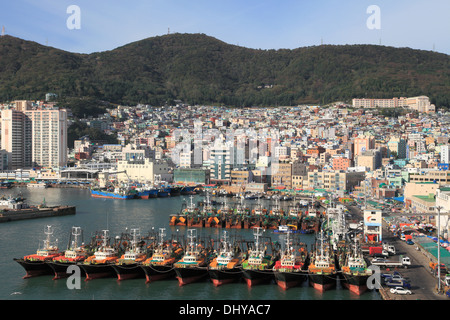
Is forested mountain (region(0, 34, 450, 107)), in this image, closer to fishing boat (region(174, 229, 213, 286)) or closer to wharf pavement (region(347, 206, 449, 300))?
wharf pavement (region(347, 206, 449, 300))

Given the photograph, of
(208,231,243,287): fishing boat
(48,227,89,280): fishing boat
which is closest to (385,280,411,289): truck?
(208,231,243,287): fishing boat

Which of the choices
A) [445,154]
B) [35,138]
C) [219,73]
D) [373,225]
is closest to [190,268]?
[373,225]

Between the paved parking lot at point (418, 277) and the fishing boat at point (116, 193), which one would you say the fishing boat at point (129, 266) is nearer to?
the paved parking lot at point (418, 277)

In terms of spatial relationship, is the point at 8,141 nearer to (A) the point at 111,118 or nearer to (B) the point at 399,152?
(A) the point at 111,118

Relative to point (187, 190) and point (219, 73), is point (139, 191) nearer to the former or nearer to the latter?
point (187, 190)

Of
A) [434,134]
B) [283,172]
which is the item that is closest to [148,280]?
[283,172]

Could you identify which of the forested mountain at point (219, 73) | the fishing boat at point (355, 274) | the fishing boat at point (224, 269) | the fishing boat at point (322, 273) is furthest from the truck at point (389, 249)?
the forested mountain at point (219, 73)
